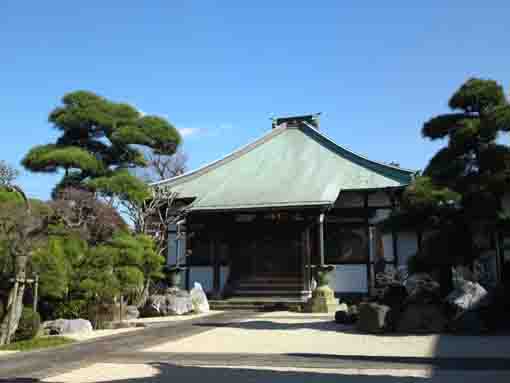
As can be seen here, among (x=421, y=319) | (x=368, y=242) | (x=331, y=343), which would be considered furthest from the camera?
(x=368, y=242)

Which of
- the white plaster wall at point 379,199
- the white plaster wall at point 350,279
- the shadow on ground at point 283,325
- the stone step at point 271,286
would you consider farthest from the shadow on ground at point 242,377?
the white plaster wall at point 379,199

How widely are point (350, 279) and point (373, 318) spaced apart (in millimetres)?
8125

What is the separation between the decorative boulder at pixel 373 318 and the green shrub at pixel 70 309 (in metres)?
6.15

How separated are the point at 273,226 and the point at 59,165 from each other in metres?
7.32

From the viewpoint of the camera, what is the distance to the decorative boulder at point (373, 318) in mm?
9711

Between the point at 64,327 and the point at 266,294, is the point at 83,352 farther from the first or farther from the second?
the point at 266,294

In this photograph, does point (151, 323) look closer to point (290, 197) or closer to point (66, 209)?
point (66, 209)

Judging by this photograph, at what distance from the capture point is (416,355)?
7098mm

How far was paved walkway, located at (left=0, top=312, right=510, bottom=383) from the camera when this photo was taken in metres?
5.91

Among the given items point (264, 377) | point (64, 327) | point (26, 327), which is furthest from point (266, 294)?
point (264, 377)

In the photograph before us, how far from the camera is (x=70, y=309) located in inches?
457

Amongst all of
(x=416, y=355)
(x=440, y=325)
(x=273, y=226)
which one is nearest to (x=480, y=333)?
(x=440, y=325)

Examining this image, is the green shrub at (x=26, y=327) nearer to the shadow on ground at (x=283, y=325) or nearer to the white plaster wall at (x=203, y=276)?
the shadow on ground at (x=283, y=325)

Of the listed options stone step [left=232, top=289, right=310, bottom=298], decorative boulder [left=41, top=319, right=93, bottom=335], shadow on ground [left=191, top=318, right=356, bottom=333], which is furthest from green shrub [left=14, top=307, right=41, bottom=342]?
stone step [left=232, top=289, right=310, bottom=298]
